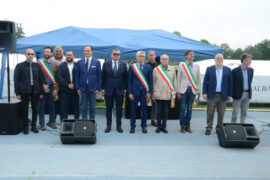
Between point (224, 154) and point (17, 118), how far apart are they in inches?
145

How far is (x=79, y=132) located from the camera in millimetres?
4391

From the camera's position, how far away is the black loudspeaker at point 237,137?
170 inches

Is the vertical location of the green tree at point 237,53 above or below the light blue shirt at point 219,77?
above

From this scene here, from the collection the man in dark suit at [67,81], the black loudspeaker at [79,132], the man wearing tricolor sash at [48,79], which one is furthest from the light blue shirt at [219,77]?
the man wearing tricolor sash at [48,79]

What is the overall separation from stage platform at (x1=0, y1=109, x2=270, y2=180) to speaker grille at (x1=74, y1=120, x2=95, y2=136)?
0.68ft

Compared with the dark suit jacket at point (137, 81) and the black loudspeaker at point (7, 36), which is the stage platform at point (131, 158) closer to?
the dark suit jacket at point (137, 81)

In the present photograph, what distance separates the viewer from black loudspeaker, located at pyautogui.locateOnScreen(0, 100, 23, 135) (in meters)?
4.96

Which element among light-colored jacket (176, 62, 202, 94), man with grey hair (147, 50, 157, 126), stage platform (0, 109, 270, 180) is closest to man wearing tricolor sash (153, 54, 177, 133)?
light-colored jacket (176, 62, 202, 94)

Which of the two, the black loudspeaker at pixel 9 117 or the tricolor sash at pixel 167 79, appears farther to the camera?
the tricolor sash at pixel 167 79

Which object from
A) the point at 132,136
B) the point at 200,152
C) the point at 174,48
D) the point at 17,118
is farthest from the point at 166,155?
the point at 174,48

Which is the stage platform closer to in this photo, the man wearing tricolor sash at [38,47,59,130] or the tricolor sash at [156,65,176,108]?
the man wearing tricolor sash at [38,47,59,130]

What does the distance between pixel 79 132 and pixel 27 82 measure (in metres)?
1.45

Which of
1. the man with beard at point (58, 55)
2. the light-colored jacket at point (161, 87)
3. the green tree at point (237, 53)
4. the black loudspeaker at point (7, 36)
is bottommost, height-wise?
the light-colored jacket at point (161, 87)

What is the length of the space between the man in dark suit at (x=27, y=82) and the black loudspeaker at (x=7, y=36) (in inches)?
14.9
